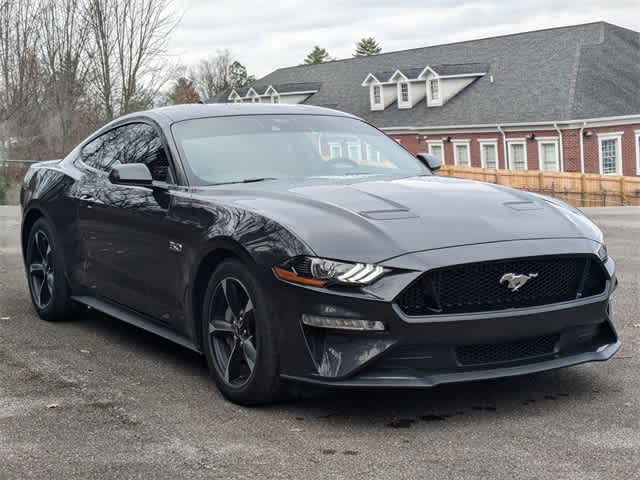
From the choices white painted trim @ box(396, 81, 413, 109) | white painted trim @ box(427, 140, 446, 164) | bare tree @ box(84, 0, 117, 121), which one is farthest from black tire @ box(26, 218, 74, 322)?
white painted trim @ box(396, 81, 413, 109)

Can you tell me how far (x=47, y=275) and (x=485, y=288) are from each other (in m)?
4.17

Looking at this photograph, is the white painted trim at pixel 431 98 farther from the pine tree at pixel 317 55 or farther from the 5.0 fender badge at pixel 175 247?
the pine tree at pixel 317 55

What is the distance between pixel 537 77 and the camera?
4916 cm

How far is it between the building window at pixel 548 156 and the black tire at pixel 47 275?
39.1 metres

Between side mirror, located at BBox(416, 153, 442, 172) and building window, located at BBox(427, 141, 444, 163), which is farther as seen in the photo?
building window, located at BBox(427, 141, 444, 163)

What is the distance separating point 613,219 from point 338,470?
12331 millimetres

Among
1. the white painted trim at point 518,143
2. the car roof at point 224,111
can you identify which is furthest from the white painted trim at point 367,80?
A: the car roof at point 224,111

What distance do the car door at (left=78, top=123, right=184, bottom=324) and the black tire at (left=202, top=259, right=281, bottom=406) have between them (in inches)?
20.0

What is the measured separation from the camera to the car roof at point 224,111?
21.4 feet

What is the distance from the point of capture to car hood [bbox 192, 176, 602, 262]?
4734mm

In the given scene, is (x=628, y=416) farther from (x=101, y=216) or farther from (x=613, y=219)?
(x=613, y=219)

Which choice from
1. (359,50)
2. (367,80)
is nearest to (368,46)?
(359,50)

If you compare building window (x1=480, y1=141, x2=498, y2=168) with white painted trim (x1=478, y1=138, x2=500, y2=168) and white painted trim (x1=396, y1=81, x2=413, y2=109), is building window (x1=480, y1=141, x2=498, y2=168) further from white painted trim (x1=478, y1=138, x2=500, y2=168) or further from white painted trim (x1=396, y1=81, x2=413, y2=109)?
white painted trim (x1=396, y1=81, x2=413, y2=109)

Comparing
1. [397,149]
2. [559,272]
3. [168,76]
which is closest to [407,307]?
[559,272]
